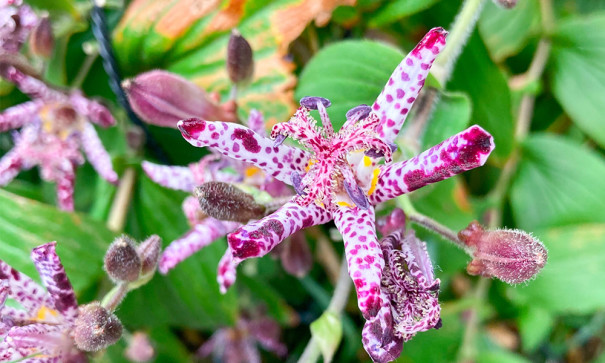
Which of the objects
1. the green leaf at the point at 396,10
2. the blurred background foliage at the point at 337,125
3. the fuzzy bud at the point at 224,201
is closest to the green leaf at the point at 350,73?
the blurred background foliage at the point at 337,125

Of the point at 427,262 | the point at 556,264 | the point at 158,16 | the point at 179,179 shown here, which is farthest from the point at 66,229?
the point at 556,264

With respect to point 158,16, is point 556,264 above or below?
below

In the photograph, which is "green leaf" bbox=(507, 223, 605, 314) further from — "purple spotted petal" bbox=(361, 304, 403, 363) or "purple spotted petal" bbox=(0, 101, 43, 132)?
"purple spotted petal" bbox=(0, 101, 43, 132)

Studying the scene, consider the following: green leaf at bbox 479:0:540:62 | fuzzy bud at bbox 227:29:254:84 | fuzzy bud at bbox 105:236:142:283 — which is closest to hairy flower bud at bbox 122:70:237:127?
fuzzy bud at bbox 227:29:254:84

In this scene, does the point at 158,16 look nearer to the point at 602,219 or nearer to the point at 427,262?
the point at 427,262

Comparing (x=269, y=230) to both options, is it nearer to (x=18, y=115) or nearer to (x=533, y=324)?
(x=18, y=115)
